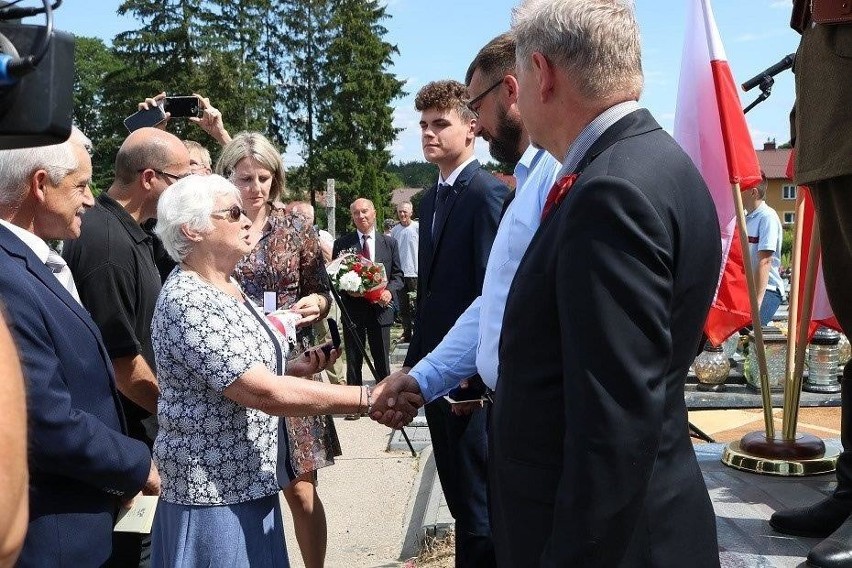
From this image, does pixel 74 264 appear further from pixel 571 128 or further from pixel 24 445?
pixel 24 445

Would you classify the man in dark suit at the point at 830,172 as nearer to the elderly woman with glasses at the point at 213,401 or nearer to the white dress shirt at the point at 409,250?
the elderly woman with glasses at the point at 213,401

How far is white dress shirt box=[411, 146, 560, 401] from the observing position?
2.75 meters

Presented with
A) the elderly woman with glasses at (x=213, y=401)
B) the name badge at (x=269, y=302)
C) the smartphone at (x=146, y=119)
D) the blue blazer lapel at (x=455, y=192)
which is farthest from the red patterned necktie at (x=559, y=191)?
the smartphone at (x=146, y=119)

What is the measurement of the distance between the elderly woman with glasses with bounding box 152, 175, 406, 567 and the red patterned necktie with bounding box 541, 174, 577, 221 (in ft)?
4.32

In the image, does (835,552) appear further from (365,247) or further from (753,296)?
(365,247)

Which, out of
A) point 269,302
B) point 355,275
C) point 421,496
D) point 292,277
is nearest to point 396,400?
point 269,302

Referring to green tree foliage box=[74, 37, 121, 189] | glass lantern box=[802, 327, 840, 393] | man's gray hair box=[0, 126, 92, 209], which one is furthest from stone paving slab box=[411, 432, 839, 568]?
green tree foliage box=[74, 37, 121, 189]

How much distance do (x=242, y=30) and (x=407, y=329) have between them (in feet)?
131

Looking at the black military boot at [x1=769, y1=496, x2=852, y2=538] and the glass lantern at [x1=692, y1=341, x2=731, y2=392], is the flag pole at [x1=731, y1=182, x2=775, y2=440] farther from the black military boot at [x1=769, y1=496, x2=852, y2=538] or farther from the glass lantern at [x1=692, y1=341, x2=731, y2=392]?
the glass lantern at [x1=692, y1=341, x2=731, y2=392]

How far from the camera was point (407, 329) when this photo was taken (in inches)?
538

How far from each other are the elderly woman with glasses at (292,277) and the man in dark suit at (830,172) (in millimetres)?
2068

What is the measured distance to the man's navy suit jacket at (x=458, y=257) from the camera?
400cm

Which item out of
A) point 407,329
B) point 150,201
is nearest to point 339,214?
point 407,329

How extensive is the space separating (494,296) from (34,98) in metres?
1.82
